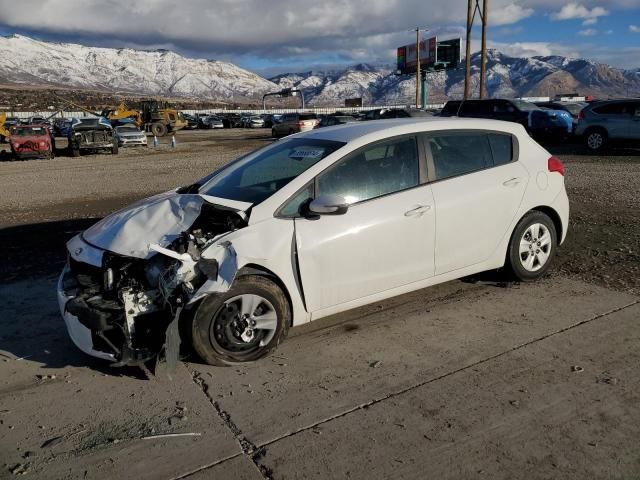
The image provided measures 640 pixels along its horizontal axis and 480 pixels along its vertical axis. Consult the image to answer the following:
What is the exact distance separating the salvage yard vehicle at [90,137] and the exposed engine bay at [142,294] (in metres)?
21.9

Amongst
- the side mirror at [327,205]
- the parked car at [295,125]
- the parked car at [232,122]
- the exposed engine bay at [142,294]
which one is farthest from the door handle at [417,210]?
the parked car at [232,122]

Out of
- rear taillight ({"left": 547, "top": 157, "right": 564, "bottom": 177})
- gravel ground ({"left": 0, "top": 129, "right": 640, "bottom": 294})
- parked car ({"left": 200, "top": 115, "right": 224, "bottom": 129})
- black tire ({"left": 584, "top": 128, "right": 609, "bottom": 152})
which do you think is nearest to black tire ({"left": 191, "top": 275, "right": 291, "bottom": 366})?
rear taillight ({"left": 547, "top": 157, "right": 564, "bottom": 177})

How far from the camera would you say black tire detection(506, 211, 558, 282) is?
16.7ft

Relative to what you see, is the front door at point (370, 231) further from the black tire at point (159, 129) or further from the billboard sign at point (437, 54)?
the billboard sign at point (437, 54)

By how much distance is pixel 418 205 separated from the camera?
174 inches

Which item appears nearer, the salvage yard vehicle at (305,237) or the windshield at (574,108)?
the salvage yard vehicle at (305,237)

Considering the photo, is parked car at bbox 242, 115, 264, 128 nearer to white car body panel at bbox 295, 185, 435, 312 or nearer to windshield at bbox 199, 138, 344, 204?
windshield at bbox 199, 138, 344, 204

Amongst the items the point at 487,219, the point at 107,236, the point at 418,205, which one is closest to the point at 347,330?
the point at 418,205

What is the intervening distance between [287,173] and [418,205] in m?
1.06

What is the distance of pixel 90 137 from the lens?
23953 mm

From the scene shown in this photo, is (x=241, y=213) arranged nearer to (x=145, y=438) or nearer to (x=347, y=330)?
(x=347, y=330)

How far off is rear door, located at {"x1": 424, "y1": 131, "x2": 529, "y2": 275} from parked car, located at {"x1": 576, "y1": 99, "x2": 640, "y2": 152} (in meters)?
13.2

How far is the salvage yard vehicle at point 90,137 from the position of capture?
23.7 meters

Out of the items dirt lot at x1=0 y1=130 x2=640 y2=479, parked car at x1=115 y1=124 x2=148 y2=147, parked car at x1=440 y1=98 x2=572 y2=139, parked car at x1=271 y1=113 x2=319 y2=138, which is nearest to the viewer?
dirt lot at x1=0 y1=130 x2=640 y2=479
